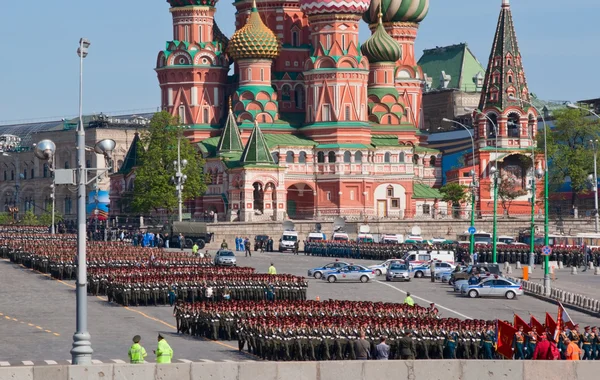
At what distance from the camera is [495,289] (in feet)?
159

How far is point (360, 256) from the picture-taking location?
2768 inches

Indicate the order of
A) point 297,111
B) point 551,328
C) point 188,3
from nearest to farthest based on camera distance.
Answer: point 551,328
point 188,3
point 297,111

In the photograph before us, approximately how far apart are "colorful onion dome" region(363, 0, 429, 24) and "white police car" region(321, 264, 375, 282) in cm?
4911

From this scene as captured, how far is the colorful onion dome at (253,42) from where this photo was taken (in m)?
94.3

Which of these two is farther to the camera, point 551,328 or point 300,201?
point 300,201

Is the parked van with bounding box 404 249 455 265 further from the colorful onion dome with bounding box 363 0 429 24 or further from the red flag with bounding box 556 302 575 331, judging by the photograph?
the colorful onion dome with bounding box 363 0 429 24

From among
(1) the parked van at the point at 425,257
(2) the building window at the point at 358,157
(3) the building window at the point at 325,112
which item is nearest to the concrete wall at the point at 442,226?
(2) the building window at the point at 358,157

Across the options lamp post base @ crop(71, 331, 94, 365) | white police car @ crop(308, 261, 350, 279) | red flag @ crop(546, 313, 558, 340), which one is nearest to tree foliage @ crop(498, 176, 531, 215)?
white police car @ crop(308, 261, 350, 279)

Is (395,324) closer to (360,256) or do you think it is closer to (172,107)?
(360,256)

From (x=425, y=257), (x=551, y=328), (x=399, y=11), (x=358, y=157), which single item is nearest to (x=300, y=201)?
(x=358, y=157)

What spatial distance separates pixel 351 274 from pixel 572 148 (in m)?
47.3

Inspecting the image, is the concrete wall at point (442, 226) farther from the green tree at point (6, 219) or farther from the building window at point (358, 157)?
the green tree at point (6, 219)

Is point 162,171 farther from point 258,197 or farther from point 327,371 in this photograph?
point 327,371

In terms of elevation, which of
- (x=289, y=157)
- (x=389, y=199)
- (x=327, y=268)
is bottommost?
(x=327, y=268)
